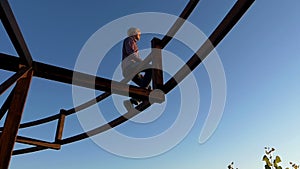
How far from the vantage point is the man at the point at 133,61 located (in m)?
3.15

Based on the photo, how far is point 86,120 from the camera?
3777 mm

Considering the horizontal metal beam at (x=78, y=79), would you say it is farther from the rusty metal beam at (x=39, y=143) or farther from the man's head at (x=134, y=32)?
the rusty metal beam at (x=39, y=143)

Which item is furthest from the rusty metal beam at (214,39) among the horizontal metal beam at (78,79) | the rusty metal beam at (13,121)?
the rusty metal beam at (13,121)

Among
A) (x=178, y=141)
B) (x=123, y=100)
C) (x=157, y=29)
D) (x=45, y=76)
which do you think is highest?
(x=157, y=29)

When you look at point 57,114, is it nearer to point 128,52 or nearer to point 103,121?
point 103,121

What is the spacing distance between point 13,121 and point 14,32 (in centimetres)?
75

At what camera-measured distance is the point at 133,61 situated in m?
3.41

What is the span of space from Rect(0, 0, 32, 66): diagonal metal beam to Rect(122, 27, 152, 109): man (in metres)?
1.22

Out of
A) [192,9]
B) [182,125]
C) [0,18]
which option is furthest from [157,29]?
[0,18]

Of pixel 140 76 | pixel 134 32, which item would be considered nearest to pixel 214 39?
pixel 140 76

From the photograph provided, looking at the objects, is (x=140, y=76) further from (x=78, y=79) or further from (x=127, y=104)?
(x=78, y=79)

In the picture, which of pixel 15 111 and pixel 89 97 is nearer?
pixel 15 111

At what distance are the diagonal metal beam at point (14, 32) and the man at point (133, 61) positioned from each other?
122cm

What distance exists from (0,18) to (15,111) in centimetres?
78
